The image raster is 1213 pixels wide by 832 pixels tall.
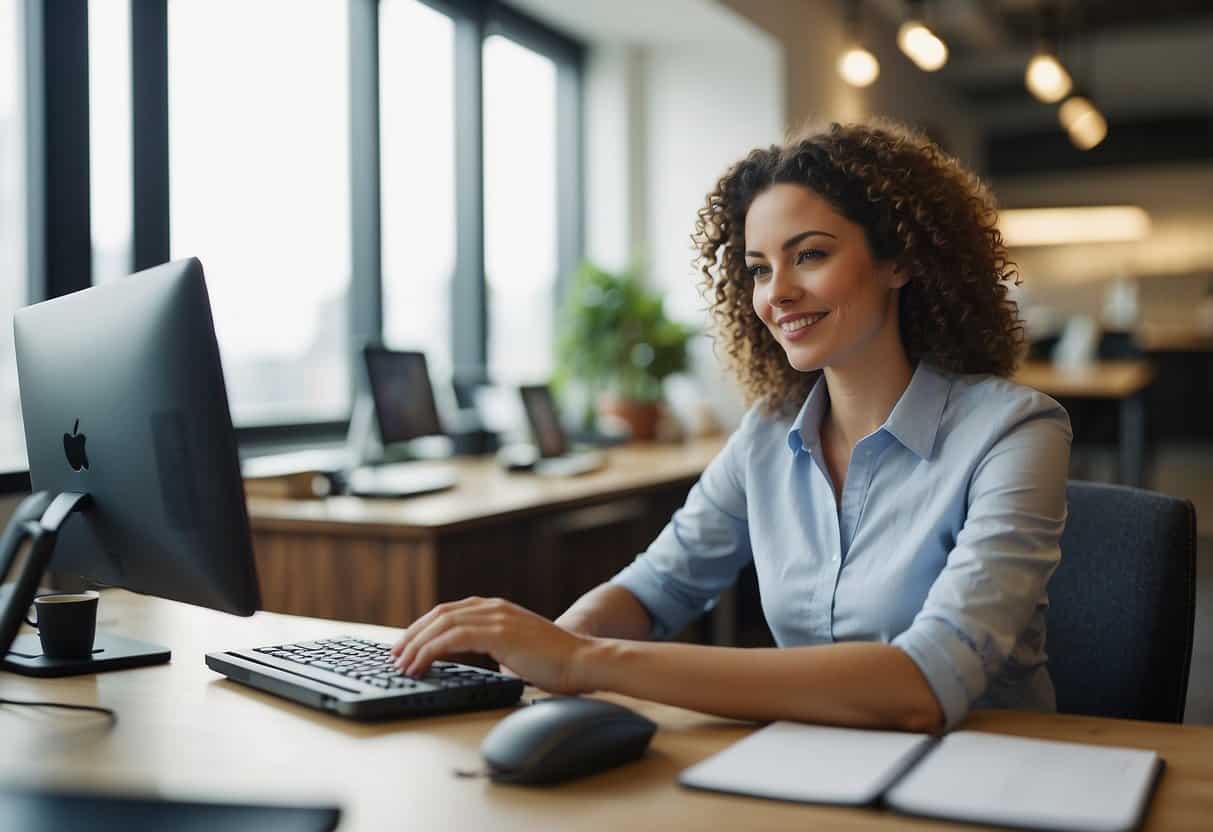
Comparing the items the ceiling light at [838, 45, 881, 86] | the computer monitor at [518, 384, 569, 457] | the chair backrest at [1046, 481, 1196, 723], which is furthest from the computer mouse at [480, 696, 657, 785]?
the ceiling light at [838, 45, 881, 86]

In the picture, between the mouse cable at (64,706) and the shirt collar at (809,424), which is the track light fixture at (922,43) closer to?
the shirt collar at (809,424)

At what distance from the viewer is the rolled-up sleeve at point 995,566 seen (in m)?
1.18

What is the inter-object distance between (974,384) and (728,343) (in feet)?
1.43

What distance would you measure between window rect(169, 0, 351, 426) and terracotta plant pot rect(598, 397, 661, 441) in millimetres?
1051

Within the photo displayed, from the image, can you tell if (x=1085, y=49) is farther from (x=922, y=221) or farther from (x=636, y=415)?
(x=922, y=221)

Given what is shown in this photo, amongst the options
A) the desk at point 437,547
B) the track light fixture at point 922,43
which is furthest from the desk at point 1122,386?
the desk at point 437,547

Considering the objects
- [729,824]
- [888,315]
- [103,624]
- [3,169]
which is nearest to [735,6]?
[3,169]

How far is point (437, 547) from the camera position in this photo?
8.10 feet

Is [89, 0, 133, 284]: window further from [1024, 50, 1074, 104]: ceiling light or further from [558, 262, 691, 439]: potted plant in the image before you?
[1024, 50, 1074, 104]: ceiling light

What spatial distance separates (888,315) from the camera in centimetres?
164

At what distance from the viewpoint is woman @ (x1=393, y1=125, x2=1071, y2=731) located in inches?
49.0

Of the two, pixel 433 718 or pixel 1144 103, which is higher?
pixel 1144 103

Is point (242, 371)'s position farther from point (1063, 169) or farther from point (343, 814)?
point (1063, 169)

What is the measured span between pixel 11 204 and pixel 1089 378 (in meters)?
5.18
